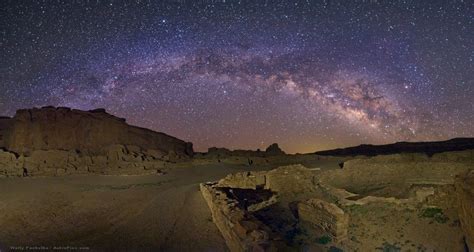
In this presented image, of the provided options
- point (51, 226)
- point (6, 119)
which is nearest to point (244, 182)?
point (51, 226)

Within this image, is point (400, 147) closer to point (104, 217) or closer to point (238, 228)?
point (104, 217)

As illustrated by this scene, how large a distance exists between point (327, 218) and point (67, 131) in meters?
Result: 27.1

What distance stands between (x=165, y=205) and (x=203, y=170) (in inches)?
589

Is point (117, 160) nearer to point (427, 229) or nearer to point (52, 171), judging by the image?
point (52, 171)

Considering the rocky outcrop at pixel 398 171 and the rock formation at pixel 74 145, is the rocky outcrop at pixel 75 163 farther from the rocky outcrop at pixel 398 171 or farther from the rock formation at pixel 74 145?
the rocky outcrop at pixel 398 171

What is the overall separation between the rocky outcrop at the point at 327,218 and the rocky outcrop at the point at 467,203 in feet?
12.3

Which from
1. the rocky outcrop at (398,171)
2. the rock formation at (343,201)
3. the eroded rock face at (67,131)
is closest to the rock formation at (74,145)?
the eroded rock face at (67,131)

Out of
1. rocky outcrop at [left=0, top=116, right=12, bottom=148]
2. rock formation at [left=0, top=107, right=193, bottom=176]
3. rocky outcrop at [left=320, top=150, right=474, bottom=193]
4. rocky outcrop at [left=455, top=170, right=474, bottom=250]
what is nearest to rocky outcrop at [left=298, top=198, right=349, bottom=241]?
rocky outcrop at [left=455, top=170, right=474, bottom=250]

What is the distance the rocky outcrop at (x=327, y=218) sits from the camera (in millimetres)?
11631

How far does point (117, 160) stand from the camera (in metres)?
27.8

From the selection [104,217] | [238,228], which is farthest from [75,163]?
[238,228]

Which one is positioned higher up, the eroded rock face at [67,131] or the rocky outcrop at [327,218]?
the eroded rock face at [67,131]

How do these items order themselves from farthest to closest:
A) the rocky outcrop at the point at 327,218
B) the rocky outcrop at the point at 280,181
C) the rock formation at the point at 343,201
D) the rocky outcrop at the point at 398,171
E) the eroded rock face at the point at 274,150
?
1. the eroded rock face at the point at 274,150
2. the rocky outcrop at the point at 398,171
3. the rocky outcrop at the point at 280,181
4. the rocky outcrop at the point at 327,218
5. the rock formation at the point at 343,201

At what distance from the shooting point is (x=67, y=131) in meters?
31.9
